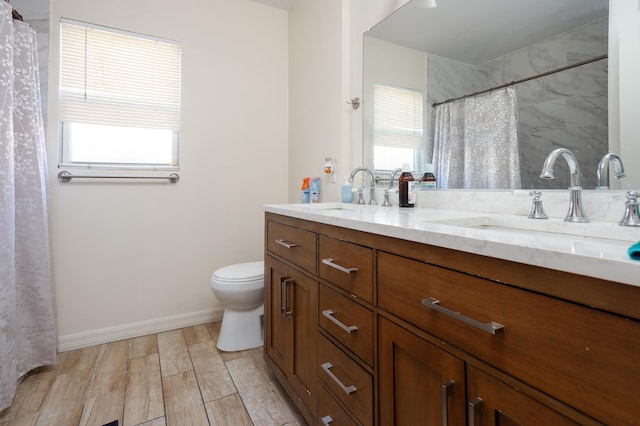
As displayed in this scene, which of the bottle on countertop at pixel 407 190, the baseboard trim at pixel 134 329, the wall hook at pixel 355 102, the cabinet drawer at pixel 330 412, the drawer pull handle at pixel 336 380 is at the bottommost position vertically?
the baseboard trim at pixel 134 329

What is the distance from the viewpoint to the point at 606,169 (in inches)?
34.7

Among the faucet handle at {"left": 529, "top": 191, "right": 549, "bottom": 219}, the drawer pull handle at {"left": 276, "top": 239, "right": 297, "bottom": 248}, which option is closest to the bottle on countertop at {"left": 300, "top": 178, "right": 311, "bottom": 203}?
the drawer pull handle at {"left": 276, "top": 239, "right": 297, "bottom": 248}

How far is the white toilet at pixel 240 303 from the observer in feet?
5.93

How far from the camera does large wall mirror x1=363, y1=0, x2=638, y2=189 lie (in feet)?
3.09

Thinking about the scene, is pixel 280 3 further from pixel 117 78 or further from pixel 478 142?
pixel 478 142

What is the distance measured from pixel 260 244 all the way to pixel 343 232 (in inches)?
64.8

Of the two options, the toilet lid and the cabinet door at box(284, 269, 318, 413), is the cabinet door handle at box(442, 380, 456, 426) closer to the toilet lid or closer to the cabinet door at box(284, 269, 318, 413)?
the cabinet door at box(284, 269, 318, 413)

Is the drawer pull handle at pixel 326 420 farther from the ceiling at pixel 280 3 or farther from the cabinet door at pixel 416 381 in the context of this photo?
the ceiling at pixel 280 3

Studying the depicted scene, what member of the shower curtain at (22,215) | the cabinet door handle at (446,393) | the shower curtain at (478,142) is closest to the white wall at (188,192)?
the shower curtain at (22,215)

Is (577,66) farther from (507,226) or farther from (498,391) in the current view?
(498,391)

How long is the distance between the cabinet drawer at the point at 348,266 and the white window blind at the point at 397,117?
799 millimetres

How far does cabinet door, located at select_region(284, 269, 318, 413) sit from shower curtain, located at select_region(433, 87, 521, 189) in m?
0.78

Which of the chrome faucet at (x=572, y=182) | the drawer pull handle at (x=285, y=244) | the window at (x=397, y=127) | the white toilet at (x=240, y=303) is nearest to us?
the chrome faucet at (x=572, y=182)

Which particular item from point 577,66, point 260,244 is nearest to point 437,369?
point 577,66
